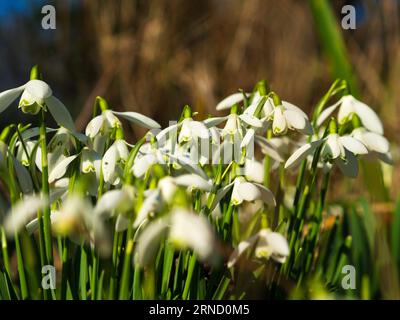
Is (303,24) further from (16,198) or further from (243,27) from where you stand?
(16,198)

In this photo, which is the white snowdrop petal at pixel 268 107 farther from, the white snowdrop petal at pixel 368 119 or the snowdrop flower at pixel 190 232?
the snowdrop flower at pixel 190 232

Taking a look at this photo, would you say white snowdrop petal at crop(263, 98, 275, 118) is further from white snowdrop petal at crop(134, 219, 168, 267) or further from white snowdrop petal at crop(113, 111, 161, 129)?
white snowdrop petal at crop(134, 219, 168, 267)

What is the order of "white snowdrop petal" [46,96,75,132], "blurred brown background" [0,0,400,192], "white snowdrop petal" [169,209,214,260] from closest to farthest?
"white snowdrop petal" [169,209,214,260]
"white snowdrop petal" [46,96,75,132]
"blurred brown background" [0,0,400,192]

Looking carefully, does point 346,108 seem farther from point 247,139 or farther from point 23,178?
point 23,178

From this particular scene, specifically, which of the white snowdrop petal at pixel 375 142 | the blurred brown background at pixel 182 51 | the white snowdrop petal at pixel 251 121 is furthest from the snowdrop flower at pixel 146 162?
the blurred brown background at pixel 182 51

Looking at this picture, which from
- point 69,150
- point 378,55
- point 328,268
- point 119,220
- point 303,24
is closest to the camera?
point 119,220

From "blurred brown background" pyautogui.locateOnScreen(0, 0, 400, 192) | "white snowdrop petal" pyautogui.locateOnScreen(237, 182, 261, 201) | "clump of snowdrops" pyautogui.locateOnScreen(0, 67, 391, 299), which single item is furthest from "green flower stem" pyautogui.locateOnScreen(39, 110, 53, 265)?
"blurred brown background" pyautogui.locateOnScreen(0, 0, 400, 192)
